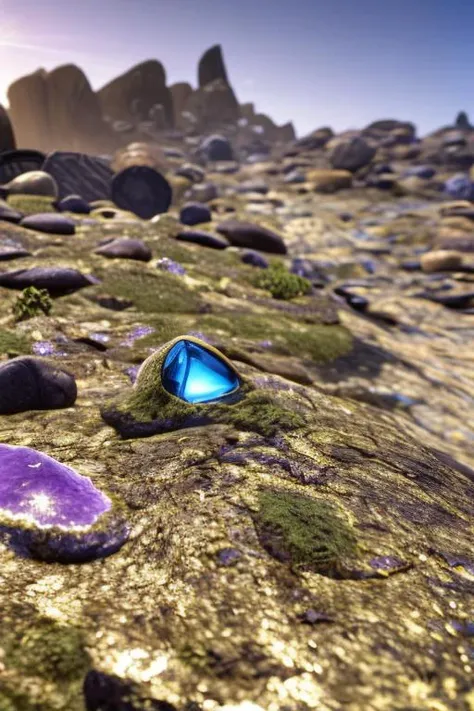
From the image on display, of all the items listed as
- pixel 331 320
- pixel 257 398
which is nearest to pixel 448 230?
pixel 331 320

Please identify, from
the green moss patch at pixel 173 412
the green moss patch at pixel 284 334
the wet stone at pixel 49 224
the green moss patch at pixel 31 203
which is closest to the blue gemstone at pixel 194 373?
the green moss patch at pixel 173 412

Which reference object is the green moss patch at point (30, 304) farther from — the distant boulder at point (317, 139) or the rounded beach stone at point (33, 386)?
the distant boulder at point (317, 139)

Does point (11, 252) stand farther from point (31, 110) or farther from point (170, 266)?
point (31, 110)

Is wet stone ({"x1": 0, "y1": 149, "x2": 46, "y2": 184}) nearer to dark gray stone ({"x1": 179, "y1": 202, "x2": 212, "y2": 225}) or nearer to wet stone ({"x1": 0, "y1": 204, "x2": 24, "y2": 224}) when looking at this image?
dark gray stone ({"x1": 179, "y1": 202, "x2": 212, "y2": 225})

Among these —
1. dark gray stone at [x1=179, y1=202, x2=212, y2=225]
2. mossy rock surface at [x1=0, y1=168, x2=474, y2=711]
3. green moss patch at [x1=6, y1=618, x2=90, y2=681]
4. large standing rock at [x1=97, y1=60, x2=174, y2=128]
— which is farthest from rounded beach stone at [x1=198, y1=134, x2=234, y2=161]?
green moss patch at [x1=6, y1=618, x2=90, y2=681]

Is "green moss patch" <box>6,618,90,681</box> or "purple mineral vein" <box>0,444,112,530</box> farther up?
"purple mineral vein" <box>0,444,112,530</box>

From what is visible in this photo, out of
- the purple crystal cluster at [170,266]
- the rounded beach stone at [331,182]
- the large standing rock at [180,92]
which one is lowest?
the purple crystal cluster at [170,266]

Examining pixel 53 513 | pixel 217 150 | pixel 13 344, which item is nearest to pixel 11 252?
pixel 13 344
